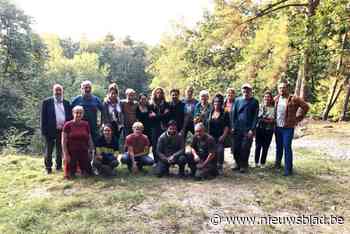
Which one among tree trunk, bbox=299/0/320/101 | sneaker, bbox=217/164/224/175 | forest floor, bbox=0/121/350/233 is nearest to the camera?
Result: forest floor, bbox=0/121/350/233

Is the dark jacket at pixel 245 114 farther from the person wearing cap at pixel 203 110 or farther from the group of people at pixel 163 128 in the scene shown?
the person wearing cap at pixel 203 110

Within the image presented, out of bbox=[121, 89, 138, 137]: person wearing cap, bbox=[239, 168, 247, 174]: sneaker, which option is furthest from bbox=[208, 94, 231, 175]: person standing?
bbox=[121, 89, 138, 137]: person wearing cap

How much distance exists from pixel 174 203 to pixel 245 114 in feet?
8.00

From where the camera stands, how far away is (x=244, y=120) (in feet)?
24.5

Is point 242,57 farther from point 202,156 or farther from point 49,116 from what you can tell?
point 49,116

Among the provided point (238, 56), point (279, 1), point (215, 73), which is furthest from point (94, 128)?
point (238, 56)

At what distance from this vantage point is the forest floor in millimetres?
5215

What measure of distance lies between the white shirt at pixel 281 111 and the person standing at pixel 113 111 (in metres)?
2.97

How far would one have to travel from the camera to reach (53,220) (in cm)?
530

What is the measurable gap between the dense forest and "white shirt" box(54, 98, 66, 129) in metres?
6.17

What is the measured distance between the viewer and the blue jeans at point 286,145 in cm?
736

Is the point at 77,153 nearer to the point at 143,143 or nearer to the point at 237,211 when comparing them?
the point at 143,143

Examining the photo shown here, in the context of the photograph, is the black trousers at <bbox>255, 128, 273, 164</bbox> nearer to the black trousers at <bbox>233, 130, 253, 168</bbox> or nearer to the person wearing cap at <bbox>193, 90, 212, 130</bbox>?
the black trousers at <bbox>233, 130, 253, 168</bbox>

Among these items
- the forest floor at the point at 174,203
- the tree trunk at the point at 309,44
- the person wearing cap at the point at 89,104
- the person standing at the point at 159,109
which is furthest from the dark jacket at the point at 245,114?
the tree trunk at the point at 309,44
